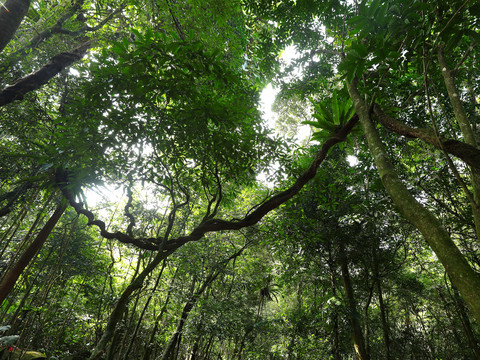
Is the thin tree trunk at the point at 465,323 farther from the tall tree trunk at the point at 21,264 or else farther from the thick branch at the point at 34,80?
the thick branch at the point at 34,80

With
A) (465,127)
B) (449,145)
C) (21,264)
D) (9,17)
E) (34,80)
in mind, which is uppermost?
(34,80)

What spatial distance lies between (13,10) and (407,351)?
1176cm

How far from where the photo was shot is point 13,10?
2150 mm

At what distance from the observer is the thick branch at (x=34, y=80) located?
314 cm

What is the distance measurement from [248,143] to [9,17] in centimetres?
264

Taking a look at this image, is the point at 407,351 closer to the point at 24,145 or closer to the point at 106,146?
the point at 106,146

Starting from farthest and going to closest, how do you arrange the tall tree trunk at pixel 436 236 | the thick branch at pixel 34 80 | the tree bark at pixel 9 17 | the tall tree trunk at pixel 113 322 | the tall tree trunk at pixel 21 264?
the tall tree trunk at pixel 21 264 → the thick branch at pixel 34 80 → the tree bark at pixel 9 17 → the tall tree trunk at pixel 113 322 → the tall tree trunk at pixel 436 236

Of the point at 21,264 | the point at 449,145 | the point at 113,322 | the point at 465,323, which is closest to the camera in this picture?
the point at 449,145

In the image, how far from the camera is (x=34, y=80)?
344 centimetres

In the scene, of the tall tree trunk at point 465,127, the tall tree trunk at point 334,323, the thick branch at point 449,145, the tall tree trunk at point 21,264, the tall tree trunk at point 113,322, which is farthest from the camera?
the tall tree trunk at point 334,323

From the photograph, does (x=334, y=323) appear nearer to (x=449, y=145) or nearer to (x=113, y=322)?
(x=113, y=322)

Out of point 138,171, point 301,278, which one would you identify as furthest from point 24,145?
point 301,278

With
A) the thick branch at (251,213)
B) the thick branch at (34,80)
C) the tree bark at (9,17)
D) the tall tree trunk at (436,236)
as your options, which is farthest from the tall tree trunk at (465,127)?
the thick branch at (34,80)

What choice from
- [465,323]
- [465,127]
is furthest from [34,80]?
[465,323]
